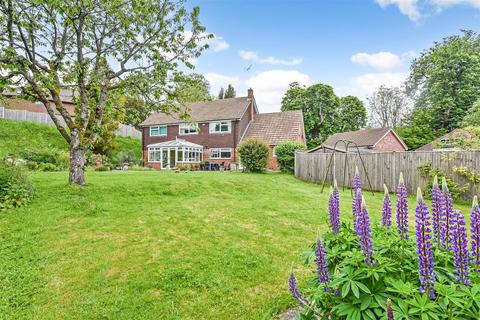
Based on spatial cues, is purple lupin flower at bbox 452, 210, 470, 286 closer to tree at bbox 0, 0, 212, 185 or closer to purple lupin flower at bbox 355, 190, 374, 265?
purple lupin flower at bbox 355, 190, 374, 265

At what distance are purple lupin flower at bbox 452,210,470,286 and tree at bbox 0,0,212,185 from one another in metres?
9.22

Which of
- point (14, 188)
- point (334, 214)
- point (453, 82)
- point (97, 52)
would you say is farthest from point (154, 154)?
point (453, 82)

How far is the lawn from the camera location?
3.62m

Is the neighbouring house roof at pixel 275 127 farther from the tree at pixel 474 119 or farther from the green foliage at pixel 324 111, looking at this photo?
the tree at pixel 474 119

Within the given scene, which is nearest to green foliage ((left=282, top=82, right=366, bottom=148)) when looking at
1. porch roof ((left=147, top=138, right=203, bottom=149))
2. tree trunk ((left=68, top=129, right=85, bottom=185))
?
porch roof ((left=147, top=138, right=203, bottom=149))

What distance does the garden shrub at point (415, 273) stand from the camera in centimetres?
157

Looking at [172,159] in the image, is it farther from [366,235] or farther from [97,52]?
[366,235]

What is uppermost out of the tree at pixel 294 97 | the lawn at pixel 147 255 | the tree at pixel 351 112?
the tree at pixel 294 97

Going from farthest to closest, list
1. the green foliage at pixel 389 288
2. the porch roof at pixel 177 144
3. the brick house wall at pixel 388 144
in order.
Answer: the brick house wall at pixel 388 144 → the porch roof at pixel 177 144 → the green foliage at pixel 389 288

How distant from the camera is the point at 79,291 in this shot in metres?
3.91

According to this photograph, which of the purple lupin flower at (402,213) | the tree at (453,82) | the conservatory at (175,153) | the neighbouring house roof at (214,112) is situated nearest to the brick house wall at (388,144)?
the tree at (453,82)

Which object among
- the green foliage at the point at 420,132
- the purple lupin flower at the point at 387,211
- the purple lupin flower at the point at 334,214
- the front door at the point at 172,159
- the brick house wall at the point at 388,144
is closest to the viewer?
the purple lupin flower at the point at 387,211

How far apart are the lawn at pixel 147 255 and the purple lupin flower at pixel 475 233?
1.61m

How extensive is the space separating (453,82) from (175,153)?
99.2ft
